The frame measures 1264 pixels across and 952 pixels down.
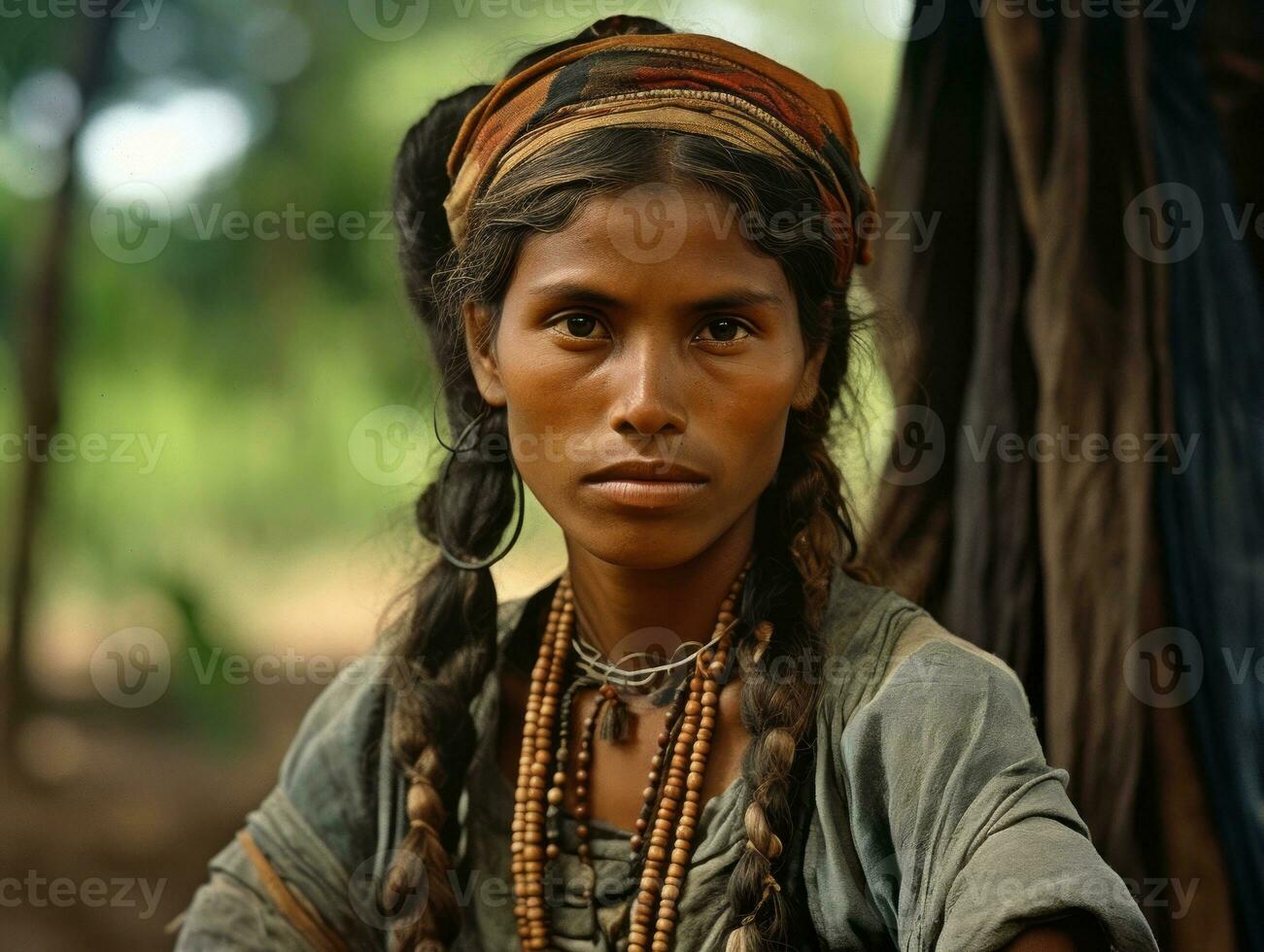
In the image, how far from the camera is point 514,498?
195 cm

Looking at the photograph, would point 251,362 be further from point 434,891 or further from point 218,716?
point 434,891

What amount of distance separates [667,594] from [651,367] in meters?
0.37

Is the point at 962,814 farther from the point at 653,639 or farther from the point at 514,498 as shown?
the point at 514,498

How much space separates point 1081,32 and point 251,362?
2.50 m

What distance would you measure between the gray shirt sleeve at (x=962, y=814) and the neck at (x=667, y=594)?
270 millimetres

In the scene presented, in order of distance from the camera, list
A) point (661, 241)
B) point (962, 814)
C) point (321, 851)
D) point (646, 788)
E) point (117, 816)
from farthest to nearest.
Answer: point (117, 816)
point (321, 851)
point (646, 788)
point (661, 241)
point (962, 814)

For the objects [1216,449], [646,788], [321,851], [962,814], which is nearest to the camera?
[962,814]

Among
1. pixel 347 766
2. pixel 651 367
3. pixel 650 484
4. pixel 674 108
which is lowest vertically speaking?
pixel 347 766

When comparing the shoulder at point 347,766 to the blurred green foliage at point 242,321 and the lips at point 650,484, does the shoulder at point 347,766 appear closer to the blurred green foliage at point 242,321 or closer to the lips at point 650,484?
the lips at point 650,484

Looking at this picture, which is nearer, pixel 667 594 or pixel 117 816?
pixel 667 594

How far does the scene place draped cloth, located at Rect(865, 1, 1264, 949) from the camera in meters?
2.08

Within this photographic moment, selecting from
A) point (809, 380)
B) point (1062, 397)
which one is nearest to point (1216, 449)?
point (1062, 397)

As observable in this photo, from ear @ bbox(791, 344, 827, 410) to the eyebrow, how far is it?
6.8 inches

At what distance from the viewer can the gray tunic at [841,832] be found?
140cm
